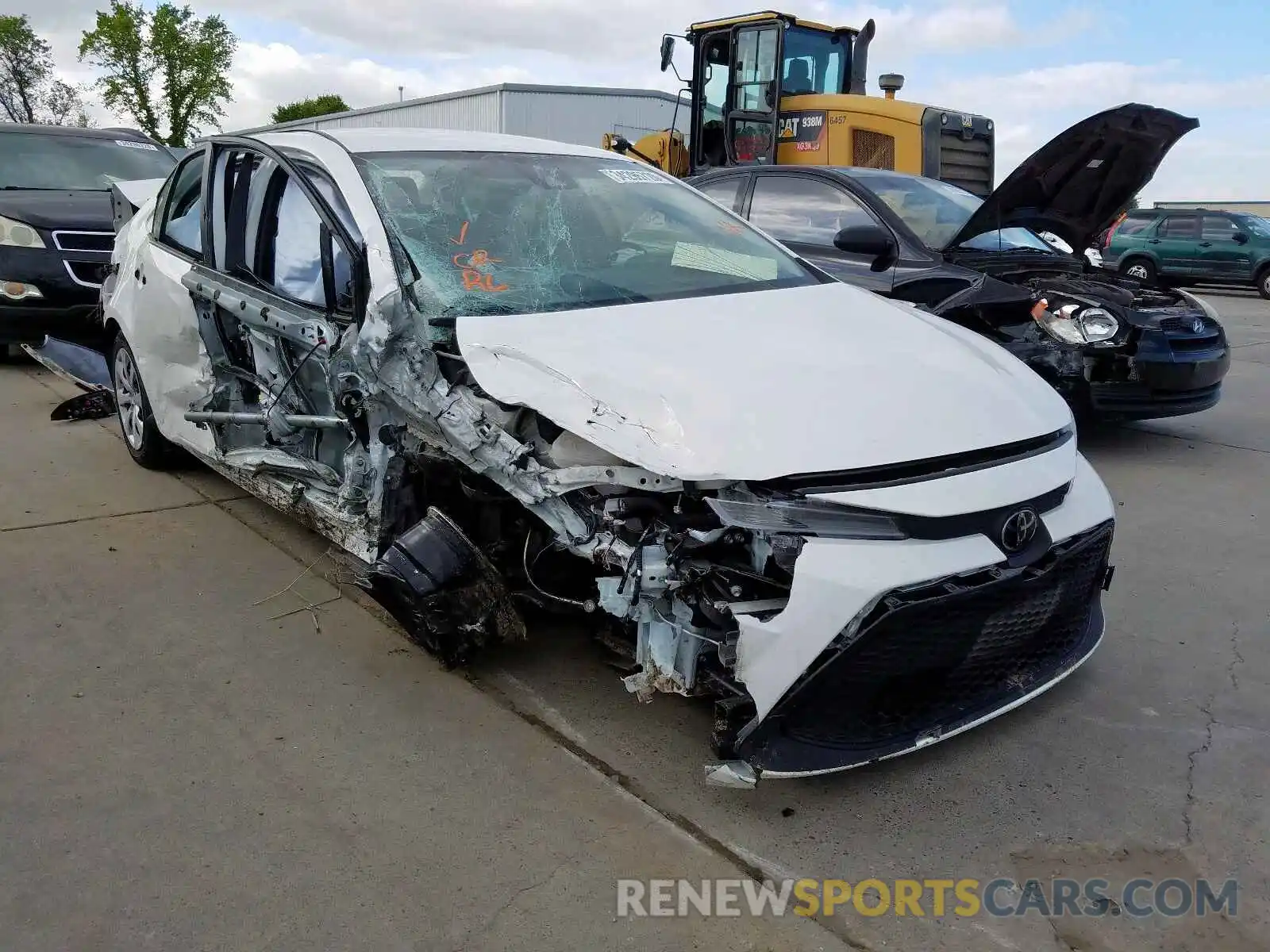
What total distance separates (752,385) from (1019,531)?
820 millimetres

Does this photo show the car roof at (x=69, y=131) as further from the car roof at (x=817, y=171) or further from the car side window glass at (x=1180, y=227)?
the car side window glass at (x=1180, y=227)

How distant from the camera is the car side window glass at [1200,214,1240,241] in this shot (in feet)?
57.3

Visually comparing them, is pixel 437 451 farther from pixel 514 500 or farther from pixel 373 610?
→ pixel 373 610

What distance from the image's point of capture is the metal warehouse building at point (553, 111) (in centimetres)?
2345

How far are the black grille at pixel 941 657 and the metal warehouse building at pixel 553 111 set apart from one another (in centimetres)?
2086

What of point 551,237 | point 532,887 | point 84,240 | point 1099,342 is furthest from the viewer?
point 84,240

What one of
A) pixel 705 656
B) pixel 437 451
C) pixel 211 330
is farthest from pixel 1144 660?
pixel 211 330

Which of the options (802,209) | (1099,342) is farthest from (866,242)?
(1099,342)

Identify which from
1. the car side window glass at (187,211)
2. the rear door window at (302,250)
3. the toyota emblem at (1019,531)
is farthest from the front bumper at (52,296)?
the toyota emblem at (1019,531)

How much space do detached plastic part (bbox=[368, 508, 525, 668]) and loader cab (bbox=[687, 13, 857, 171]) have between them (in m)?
9.22

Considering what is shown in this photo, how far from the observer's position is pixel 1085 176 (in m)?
6.38

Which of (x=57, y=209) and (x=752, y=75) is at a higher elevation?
(x=752, y=75)

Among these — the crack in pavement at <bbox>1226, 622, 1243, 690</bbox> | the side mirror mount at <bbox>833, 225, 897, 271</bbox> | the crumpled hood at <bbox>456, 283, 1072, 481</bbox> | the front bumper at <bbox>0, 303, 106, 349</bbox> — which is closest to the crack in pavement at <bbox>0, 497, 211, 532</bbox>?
the crumpled hood at <bbox>456, 283, 1072, 481</bbox>

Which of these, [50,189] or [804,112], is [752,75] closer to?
[804,112]
